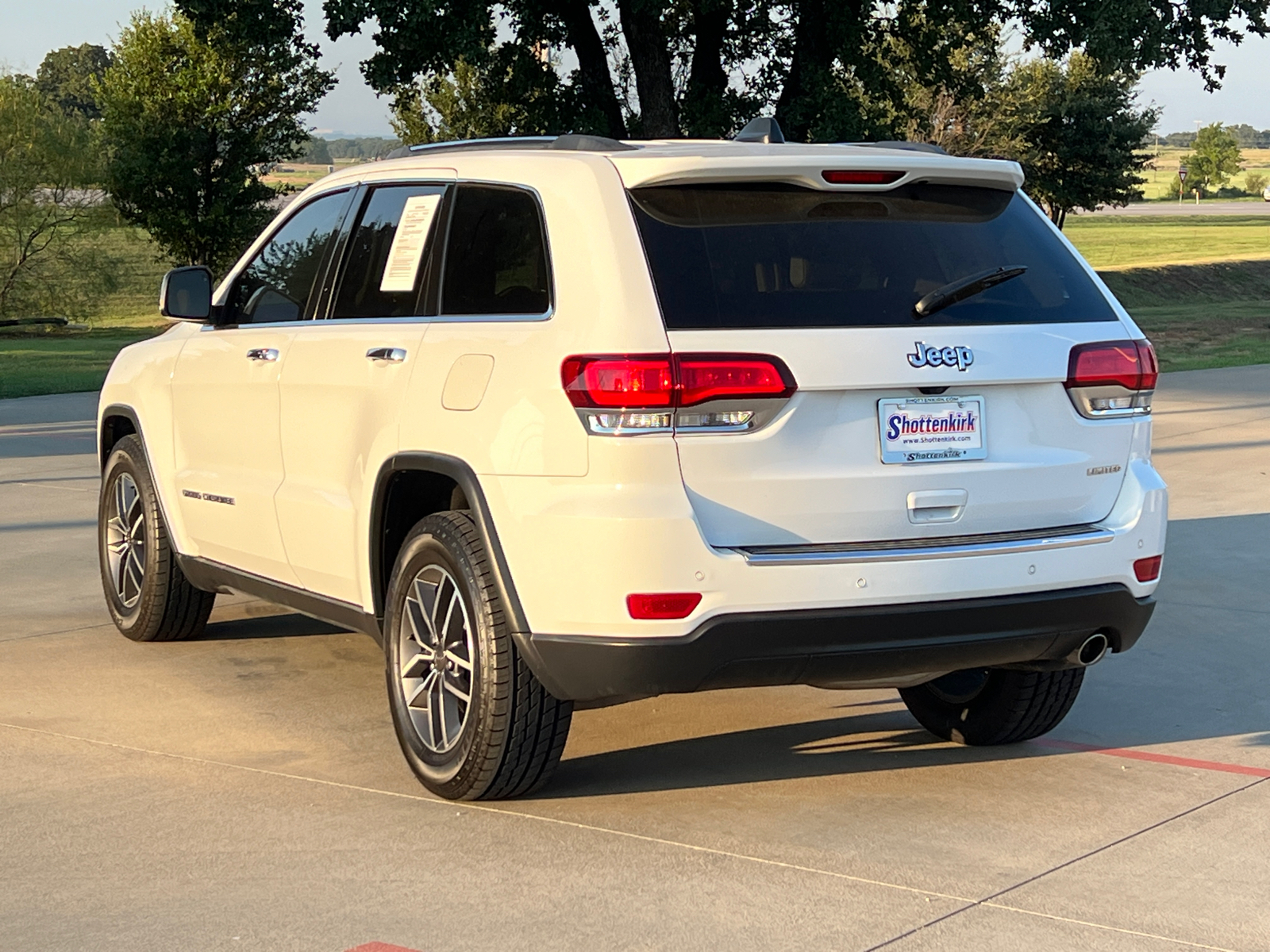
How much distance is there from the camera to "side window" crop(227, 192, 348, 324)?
20.6 feet

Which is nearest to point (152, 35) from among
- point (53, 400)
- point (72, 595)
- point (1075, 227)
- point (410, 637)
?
point (53, 400)

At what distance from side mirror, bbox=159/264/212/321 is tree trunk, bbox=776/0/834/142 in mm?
22318

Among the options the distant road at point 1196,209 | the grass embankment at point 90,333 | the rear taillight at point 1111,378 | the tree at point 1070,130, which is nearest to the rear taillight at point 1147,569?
the rear taillight at point 1111,378

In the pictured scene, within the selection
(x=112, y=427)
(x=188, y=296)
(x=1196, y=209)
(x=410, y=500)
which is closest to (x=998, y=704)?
(x=410, y=500)

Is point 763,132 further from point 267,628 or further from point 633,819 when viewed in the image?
point 267,628

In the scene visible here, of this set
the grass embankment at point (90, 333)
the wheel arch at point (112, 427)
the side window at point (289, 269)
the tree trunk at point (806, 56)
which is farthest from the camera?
the tree trunk at point (806, 56)

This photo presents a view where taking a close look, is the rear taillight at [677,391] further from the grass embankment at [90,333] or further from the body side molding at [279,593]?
the grass embankment at [90,333]

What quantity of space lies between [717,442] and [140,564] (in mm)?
3719

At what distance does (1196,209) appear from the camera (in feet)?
314

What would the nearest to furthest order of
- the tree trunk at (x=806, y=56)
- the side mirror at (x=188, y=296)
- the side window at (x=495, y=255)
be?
the side window at (x=495, y=255) → the side mirror at (x=188, y=296) → the tree trunk at (x=806, y=56)

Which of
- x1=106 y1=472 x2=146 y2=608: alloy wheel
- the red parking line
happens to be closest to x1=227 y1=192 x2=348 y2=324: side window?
Answer: x1=106 y1=472 x2=146 y2=608: alloy wheel

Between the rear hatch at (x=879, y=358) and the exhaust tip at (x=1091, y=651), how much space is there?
35 centimetres

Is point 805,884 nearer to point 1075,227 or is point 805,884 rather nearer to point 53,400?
point 53,400

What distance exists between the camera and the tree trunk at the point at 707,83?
29031 mm
